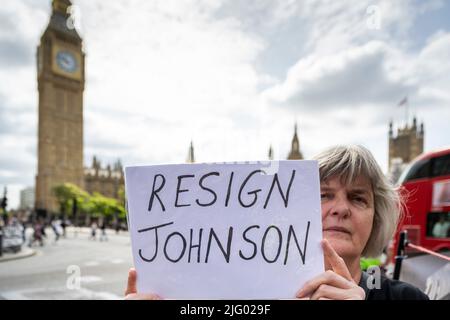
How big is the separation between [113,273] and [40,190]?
81.4 metres

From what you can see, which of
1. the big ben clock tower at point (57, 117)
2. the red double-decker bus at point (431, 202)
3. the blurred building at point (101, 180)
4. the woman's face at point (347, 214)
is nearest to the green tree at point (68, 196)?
the big ben clock tower at point (57, 117)

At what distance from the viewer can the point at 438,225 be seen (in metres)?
7.69

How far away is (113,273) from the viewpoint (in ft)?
35.1

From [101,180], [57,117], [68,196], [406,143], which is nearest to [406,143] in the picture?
[406,143]

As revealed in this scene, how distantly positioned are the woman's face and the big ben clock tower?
263 feet

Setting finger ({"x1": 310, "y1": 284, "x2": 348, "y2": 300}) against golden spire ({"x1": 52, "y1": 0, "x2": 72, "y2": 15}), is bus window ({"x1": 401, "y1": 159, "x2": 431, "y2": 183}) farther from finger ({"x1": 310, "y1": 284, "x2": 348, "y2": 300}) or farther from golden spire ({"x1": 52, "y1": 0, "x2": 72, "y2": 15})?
finger ({"x1": 310, "y1": 284, "x2": 348, "y2": 300})

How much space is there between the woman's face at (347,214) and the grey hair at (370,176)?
0.04 metres

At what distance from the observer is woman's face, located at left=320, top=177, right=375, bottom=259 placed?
1473 millimetres

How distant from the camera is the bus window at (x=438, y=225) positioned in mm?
7555

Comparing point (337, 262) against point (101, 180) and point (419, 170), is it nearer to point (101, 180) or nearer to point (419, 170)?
point (419, 170)

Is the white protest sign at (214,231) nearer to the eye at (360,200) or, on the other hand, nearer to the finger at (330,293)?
the finger at (330,293)

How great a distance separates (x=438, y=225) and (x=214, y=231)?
8.08 meters
